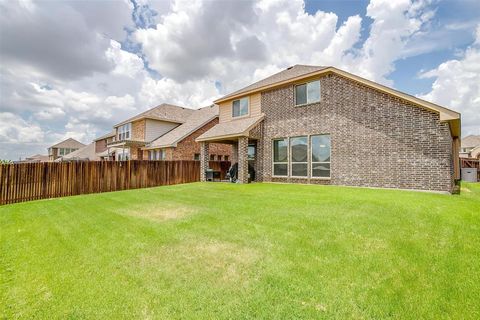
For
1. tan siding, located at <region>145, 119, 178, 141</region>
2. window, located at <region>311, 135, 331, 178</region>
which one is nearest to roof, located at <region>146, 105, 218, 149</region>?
tan siding, located at <region>145, 119, 178, 141</region>

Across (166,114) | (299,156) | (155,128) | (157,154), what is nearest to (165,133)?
(155,128)

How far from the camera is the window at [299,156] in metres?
13.5

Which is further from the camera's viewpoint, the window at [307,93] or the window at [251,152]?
the window at [251,152]

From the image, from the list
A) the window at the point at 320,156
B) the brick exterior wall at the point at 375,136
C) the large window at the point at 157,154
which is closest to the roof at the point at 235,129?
the brick exterior wall at the point at 375,136

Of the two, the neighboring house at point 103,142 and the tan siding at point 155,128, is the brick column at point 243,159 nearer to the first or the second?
the tan siding at point 155,128

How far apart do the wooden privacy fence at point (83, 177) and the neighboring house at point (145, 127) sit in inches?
341

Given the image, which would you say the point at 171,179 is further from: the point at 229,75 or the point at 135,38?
the point at 229,75

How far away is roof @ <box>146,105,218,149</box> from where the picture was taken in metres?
22.3

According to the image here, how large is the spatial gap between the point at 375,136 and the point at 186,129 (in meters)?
17.5

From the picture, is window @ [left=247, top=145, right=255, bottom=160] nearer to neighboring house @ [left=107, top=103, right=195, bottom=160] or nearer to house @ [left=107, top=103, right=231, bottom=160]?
house @ [left=107, top=103, right=231, bottom=160]

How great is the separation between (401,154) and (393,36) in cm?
776

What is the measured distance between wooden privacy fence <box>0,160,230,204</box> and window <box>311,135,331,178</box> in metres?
9.22

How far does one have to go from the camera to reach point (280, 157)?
14711 mm

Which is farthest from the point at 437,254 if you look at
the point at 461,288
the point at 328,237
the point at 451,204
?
the point at 451,204
